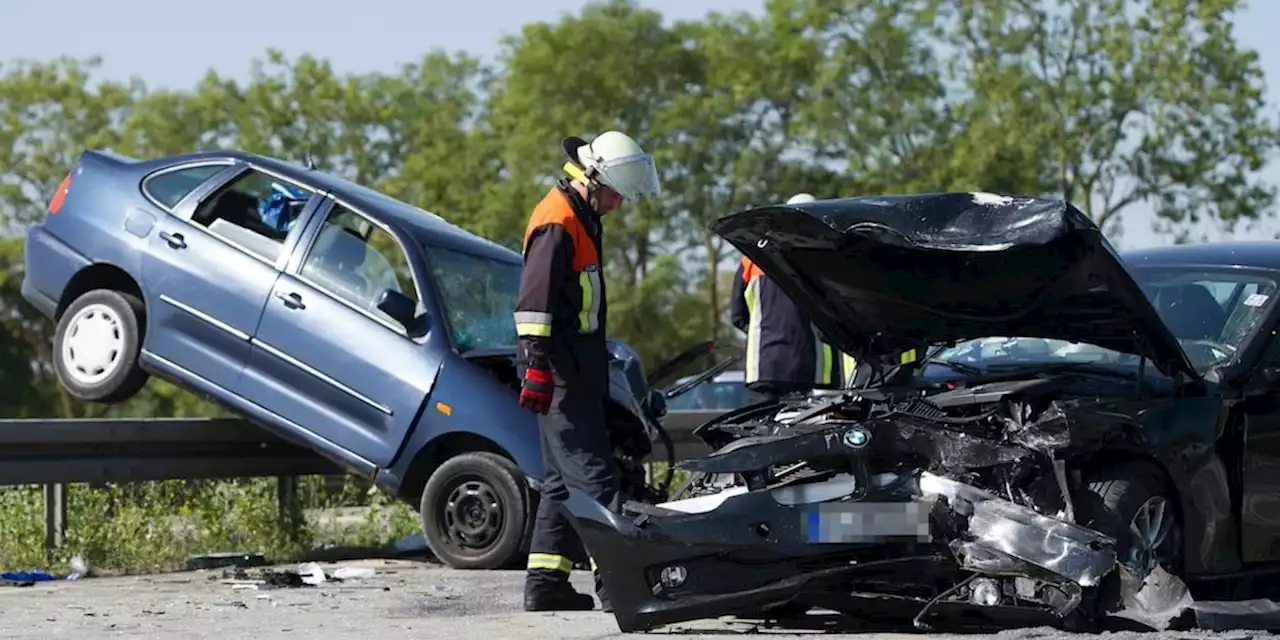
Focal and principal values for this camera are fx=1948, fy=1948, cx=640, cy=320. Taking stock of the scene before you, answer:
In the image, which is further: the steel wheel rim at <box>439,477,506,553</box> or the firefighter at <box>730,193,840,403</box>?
the firefighter at <box>730,193,840,403</box>

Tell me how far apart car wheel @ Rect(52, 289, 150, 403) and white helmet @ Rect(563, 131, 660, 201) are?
3898mm

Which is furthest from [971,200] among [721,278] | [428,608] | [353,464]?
[721,278]

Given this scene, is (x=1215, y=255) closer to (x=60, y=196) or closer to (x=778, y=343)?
(x=778, y=343)

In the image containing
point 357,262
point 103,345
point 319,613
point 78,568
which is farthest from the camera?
point 103,345

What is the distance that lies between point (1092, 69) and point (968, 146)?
2.89 meters

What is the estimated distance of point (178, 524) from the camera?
10984 millimetres

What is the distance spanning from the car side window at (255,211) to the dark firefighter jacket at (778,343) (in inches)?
100

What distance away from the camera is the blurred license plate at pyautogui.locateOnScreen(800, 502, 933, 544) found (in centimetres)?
654

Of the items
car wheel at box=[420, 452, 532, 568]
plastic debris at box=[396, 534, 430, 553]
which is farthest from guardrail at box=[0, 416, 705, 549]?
car wheel at box=[420, 452, 532, 568]

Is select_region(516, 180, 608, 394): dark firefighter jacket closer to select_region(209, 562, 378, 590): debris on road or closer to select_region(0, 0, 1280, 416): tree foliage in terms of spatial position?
select_region(209, 562, 378, 590): debris on road

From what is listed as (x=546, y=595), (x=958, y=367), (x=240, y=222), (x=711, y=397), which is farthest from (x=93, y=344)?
(x=711, y=397)

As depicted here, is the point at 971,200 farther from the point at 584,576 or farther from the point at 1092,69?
the point at 1092,69

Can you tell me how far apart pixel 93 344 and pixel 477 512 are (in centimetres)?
257

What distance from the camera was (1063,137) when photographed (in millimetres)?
36281
